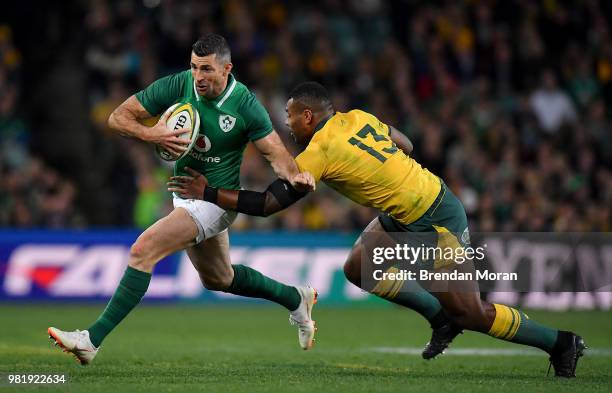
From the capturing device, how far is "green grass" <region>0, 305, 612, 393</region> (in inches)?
322

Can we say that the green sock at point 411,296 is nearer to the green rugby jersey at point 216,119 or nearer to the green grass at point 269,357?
the green grass at point 269,357

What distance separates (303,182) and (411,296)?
171 cm

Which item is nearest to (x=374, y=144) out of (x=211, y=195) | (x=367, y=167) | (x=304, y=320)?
(x=367, y=167)

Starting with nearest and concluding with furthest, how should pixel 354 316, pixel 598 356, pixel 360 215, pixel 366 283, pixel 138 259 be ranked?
pixel 138 259 < pixel 366 283 < pixel 598 356 < pixel 354 316 < pixel 360 215

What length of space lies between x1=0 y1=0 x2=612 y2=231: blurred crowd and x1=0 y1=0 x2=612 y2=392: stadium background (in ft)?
0.11

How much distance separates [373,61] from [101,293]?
7315 mm

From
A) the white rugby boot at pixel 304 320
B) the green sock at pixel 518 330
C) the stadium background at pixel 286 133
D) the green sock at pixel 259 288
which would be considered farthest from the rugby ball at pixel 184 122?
the stadium background at pixel 286 133

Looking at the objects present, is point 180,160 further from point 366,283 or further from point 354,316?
point 354,316

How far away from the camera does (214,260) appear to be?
939cm

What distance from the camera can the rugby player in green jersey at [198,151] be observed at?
336 inches

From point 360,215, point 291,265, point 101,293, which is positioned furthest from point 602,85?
point 101,293

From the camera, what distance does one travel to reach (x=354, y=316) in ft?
52.3

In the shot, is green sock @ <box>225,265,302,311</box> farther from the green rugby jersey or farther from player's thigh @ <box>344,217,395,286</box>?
the green rugby jersey

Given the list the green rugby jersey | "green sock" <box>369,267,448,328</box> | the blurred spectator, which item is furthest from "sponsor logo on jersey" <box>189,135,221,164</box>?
the blurred spectator
